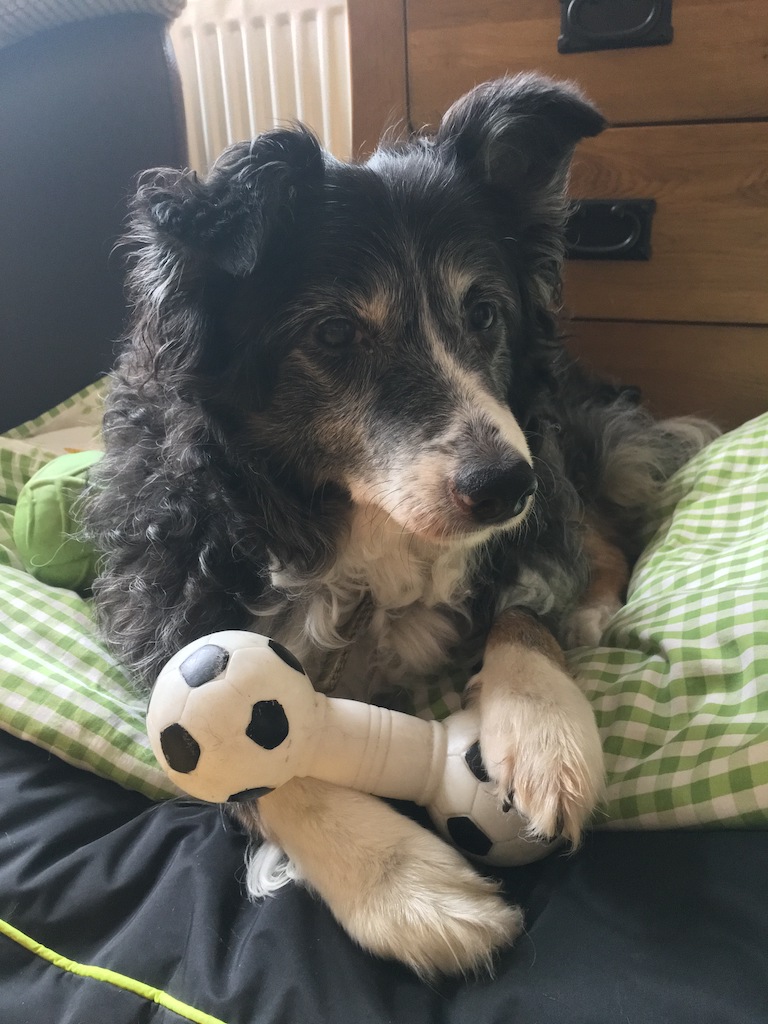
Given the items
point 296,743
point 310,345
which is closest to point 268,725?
point 296,743

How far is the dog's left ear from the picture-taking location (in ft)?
4.29

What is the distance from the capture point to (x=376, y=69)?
2102 mm

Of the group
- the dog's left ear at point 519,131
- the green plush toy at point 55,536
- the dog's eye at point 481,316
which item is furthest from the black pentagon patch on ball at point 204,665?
the dog's left ear at point 519,131

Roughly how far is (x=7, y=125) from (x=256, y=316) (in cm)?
163

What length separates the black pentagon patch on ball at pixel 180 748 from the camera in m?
0.95

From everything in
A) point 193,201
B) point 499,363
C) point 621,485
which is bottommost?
point 621,485

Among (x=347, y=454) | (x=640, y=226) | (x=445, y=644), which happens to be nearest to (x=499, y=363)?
(x=347, y=454)

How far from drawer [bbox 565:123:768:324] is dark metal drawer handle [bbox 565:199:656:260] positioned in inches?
1.4

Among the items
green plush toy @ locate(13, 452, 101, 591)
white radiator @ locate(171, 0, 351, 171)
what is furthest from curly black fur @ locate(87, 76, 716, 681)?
white radiator @ locate(171, 0, 351, 171)

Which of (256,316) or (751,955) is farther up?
(256,316)

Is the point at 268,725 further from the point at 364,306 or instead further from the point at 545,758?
the point at 364,306

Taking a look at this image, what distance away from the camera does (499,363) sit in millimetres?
1384

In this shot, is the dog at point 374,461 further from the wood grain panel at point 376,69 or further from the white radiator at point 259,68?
the white radiator at point 259,68

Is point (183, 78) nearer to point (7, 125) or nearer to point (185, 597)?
point (7, 125)
